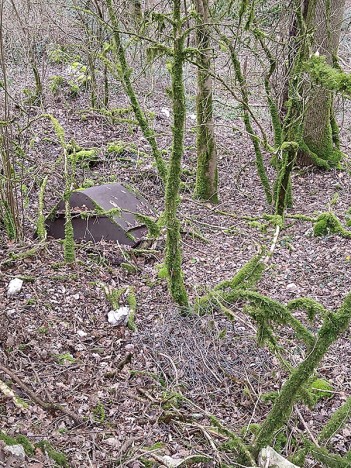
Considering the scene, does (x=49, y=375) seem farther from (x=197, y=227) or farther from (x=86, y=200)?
(x=197, y=227)

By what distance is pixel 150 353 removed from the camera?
4.62 m

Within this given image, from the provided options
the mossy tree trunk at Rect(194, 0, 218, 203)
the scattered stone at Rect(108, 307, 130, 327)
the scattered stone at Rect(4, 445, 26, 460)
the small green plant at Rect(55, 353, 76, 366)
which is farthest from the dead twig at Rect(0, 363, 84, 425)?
the mossy tree trunk at Rect(194, 0, 218, 203)

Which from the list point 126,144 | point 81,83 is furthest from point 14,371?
point 81,83

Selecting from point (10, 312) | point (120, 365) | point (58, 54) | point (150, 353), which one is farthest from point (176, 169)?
point (58, 54)

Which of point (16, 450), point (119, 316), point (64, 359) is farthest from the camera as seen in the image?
point (119, 316)

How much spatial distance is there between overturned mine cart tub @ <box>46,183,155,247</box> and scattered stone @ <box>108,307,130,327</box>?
152 centimetres

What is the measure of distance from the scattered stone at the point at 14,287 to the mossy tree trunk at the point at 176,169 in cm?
159

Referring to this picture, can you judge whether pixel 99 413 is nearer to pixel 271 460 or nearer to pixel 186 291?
pixel 271 460

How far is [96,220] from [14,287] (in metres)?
1.66

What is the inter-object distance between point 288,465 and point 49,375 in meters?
2.08

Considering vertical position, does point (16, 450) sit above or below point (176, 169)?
below

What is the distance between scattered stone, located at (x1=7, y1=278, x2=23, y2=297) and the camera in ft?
16.5

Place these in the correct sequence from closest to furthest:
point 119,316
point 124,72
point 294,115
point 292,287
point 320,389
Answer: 1. point 320,389
2. point 119,316
3. point 292,287
4. point 124,72
5. point 294,115

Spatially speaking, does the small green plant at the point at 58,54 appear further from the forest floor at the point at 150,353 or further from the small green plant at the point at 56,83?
the forest floor at the point at 150,353
